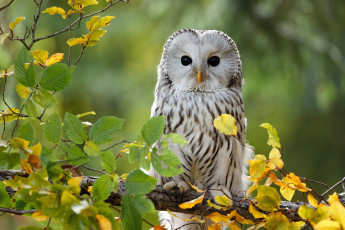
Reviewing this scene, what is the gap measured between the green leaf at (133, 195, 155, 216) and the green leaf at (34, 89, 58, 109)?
38 cm

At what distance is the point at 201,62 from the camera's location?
2.91 m

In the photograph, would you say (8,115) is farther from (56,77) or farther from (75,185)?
(75,185)

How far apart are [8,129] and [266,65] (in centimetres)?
268

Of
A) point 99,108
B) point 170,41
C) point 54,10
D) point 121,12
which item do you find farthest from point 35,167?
point 121,12

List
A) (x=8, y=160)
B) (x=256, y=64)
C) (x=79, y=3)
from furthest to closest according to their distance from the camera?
(x=256, y=64) → (x=79, y=3) → (x=8, y=160)

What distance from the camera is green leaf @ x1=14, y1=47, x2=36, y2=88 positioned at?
5.48ft

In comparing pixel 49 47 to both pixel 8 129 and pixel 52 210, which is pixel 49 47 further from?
pixel 52 210

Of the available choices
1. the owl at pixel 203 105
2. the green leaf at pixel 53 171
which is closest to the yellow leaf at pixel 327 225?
the green leaf at pixel 53 171

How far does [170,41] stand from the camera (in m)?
3.04

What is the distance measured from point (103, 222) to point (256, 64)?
15.0 ft

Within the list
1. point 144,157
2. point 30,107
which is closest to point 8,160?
point 30,107

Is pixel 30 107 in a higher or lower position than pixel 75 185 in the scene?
higher

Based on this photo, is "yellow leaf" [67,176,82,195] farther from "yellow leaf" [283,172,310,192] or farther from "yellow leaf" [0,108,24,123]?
"yellow leaf" [283,172,310,192]

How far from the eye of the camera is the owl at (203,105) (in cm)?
279
